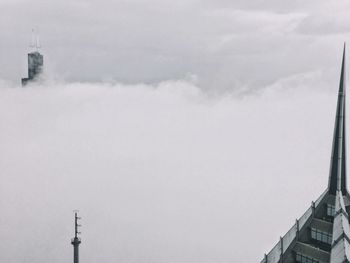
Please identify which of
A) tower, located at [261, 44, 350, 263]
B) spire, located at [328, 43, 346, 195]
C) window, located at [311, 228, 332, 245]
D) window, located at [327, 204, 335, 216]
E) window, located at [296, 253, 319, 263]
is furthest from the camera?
spire, located at [328, 43, 346, 195]

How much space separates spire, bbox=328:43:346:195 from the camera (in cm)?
9681

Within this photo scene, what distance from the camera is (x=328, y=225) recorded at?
292 ft

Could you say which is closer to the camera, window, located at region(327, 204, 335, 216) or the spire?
window, located at region(327, 204, 335, 216)

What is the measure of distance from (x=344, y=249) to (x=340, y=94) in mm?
42464

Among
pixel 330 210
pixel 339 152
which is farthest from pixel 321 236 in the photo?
pixel 339 152

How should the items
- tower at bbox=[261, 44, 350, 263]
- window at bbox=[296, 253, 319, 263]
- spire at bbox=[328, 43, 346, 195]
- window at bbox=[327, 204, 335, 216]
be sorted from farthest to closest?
1. spire at bbox=[328, 43, 346, 195]
2. window at bbox=[327, 204, 335, 216]
3. window at bbox=[296, 253, 319, 263]
4. tower at bbox=[261, 44, 350, 263]

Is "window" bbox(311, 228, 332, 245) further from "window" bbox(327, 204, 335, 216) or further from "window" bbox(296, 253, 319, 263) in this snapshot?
"window" bbox(327, 204, 335, 216)

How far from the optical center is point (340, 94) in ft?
329

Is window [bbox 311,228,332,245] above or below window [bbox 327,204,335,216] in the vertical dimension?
below

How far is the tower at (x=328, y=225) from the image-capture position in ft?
265

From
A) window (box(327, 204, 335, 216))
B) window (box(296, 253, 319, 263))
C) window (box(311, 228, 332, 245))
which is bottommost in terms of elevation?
window (box(296, 253, 319, 263))

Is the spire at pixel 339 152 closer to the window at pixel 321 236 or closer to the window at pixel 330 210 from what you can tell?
the window at pixel 330 210

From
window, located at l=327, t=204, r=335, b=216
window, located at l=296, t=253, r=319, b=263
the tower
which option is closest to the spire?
the tower

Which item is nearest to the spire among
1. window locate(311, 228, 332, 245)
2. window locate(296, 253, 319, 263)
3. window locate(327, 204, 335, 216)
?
window locate(327, 204, 335, 216)
